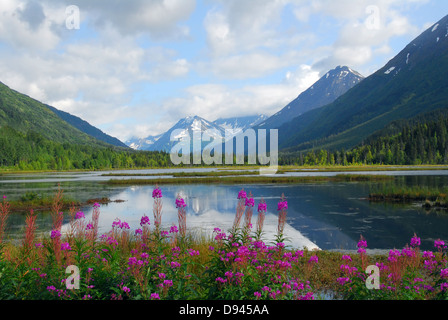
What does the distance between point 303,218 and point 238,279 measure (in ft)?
85.5

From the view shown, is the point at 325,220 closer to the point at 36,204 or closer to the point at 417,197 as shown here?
the point at 417,197

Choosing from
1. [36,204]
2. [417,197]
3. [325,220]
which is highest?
[417,197]

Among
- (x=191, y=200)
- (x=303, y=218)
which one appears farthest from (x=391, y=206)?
(x=191, y=200)

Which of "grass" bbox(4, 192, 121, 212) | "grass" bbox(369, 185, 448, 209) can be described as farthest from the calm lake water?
"grass" bbox(4, 192, 121, 212)

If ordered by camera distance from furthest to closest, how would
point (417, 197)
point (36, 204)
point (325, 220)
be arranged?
point (417, 197) → point (36, 204) → point (325, 220)

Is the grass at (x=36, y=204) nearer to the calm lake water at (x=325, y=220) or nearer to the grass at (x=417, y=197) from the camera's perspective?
the calm lake water at (x=325, y=220)

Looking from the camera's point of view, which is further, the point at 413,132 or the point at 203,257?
the point at 413,132

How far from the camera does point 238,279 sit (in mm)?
7562

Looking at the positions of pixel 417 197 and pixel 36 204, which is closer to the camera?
pixel 36 204

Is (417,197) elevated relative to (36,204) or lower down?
elevated

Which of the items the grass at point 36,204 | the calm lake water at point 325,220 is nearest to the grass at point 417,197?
the calm lake water at point 325,220

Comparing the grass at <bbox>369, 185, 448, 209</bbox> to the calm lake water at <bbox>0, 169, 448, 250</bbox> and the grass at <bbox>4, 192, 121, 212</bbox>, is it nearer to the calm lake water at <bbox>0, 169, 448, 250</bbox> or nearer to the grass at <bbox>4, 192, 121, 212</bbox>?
the calm lake water at <bbox>0, 169, 448, 250</bbox>

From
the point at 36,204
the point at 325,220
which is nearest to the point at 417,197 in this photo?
the point at 325,220
